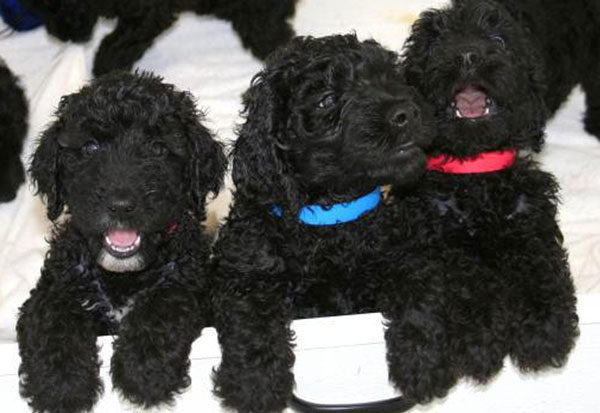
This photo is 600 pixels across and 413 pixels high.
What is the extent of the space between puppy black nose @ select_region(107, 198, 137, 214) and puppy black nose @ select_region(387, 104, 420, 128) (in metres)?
0.78

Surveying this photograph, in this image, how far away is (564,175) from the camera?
14.9ft

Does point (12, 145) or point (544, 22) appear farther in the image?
point (12, 145)

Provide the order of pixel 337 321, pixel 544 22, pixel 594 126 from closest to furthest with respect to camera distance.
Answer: pixel 337 321 → pixel 544 22 → pixel 594 126

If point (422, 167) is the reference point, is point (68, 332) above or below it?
below

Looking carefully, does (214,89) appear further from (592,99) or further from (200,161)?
(200,161)

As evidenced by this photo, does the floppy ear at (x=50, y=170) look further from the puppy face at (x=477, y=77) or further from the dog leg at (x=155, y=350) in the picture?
the puppy face at (x=477, y=77)

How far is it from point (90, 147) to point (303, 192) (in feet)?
2.22

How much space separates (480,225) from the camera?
300 centimetres

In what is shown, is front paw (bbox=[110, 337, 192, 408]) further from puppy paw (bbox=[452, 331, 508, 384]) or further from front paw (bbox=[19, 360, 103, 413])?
puppy paw (bbox=[452, 331, 508, 384])

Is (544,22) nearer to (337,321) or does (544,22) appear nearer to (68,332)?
(337,321)

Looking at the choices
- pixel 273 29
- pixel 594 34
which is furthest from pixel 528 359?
pixel 273 29

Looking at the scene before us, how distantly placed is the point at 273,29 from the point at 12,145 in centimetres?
152

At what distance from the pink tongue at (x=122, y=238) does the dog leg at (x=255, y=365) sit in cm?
41

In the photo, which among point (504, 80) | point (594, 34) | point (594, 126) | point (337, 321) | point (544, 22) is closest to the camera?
point (337, 321)
